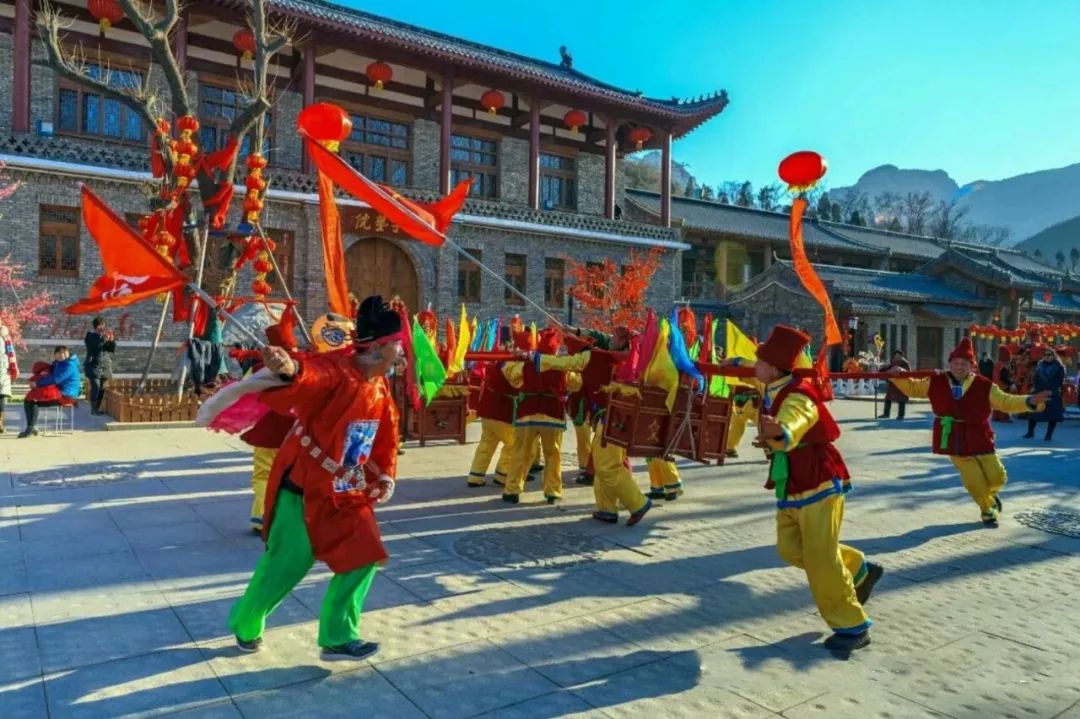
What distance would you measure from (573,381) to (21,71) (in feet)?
54.6

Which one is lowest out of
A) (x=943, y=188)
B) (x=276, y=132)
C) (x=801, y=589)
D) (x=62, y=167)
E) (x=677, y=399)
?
(x=801, y=589)

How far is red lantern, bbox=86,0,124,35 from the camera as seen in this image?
16.0m

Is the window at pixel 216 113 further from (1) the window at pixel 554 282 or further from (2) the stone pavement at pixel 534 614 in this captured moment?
(2) the stone pavement at pixel 534 614

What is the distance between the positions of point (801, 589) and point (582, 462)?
3.60 meters

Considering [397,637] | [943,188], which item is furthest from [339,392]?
[943,188]

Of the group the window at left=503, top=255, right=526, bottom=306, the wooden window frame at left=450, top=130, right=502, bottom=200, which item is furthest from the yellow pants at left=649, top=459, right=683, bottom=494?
the wooden window frame at left=450, top=130, right=502, bottom=200

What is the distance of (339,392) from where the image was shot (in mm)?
3268

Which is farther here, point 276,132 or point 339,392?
point 276,132

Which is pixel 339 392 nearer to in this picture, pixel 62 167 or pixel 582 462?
pixel 582 462

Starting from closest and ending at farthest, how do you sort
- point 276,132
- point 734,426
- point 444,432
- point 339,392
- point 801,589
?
point 339,392 → point 801,589 → point 444,432 → point 734,426 → point 276,132

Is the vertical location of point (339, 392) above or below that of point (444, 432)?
above

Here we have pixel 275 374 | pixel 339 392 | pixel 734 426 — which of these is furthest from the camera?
pixel 734 426

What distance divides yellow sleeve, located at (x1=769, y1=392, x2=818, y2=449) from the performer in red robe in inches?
75.4

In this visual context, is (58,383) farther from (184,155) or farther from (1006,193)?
(1006,193)
